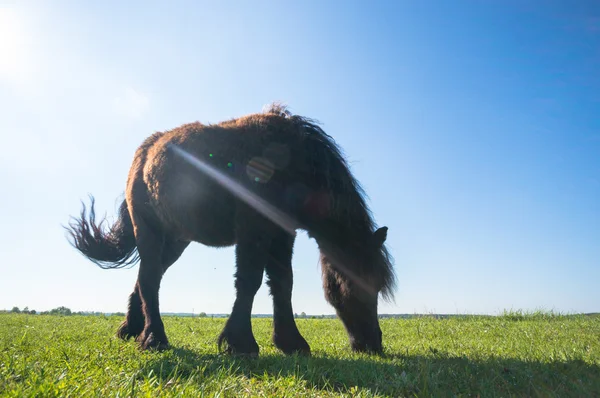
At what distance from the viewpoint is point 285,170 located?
480 cm

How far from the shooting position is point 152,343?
16.7ft

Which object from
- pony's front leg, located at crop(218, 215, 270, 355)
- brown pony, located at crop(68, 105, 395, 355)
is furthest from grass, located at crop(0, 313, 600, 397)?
brown pony, located at crop(68, 105, 395, 355)

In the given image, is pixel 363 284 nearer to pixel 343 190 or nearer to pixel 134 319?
pixel 343 190

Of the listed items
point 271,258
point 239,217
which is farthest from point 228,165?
point 271,258

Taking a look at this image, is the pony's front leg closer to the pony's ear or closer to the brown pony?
the brown pony

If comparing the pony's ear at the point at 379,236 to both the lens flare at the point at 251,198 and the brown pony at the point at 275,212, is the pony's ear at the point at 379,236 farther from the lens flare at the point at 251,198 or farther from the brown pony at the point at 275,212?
the lens flare at the point at 251,198

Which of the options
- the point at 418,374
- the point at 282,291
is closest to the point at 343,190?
the point at 282,291

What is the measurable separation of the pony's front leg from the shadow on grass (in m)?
0.44

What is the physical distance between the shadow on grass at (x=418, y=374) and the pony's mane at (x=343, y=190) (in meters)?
1.16

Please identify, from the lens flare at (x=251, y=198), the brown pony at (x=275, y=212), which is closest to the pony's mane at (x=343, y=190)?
the brown pony at (x=275, y=212)

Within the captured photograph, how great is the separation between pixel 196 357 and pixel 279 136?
262 cm

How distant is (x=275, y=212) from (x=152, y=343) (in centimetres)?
230

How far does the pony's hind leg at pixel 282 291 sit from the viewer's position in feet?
16.1

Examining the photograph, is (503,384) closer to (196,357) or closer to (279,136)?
(196,357)
